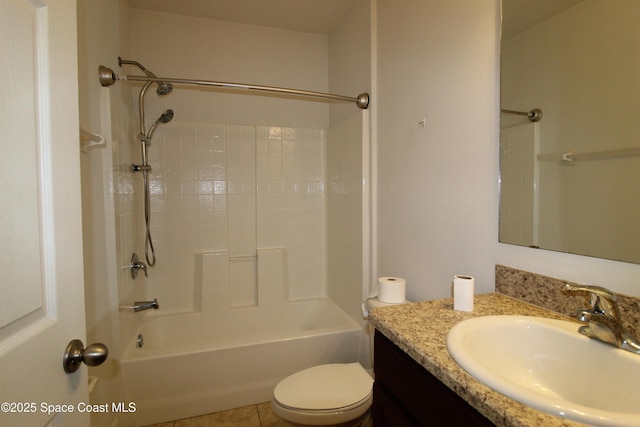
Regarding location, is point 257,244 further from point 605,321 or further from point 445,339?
point 605,321

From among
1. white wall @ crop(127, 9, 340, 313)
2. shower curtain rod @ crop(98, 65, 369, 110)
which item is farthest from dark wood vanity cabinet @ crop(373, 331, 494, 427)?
white wall @ crop(127, 9, 340, 313)

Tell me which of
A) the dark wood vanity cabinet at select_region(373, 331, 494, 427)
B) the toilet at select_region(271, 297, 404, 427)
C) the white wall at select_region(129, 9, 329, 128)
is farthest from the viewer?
the white wall at select_region(129, 9, 329, 128)

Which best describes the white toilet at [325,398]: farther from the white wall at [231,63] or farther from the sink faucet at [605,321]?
the white wall at [231,63]

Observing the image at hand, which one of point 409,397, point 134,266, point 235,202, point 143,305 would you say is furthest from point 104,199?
point 409,397

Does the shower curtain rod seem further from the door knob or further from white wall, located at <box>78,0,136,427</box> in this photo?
the door knob

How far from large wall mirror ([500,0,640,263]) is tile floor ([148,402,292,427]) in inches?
66.5

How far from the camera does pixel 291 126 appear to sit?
273cm

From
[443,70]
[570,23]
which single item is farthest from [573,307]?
[443,70]

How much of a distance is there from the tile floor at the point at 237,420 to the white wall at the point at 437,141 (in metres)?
1.14

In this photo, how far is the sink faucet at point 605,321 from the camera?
64 centimetres

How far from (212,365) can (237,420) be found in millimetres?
359

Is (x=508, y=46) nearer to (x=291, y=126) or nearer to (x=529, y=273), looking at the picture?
(x=529, y=273)

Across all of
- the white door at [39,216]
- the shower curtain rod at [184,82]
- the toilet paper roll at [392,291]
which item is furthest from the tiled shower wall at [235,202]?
the white door at [39,216]

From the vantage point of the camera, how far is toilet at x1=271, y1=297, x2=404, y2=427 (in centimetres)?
130
